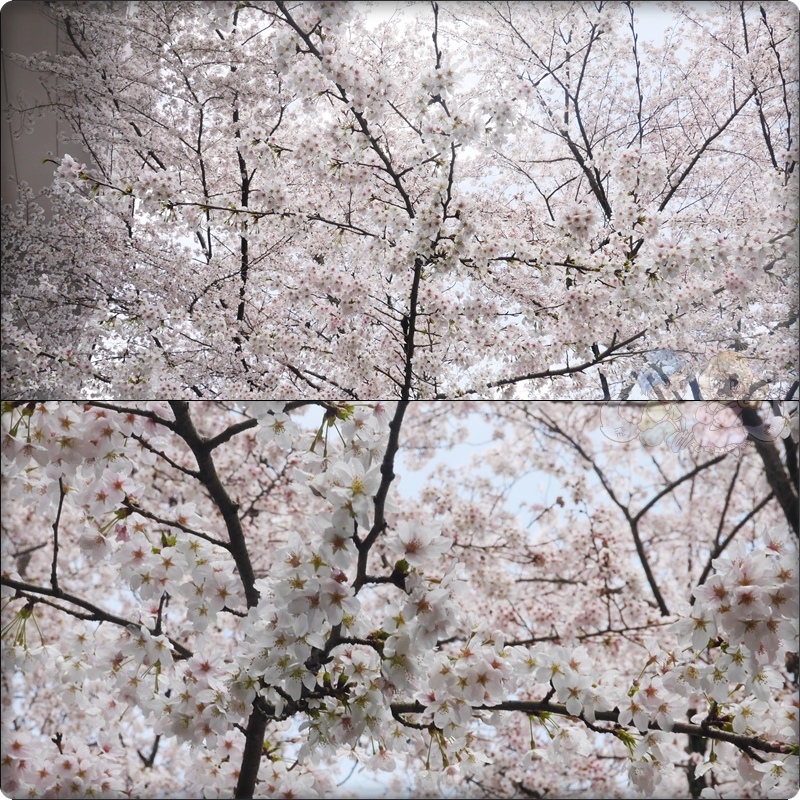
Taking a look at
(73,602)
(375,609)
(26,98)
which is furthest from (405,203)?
(73,602)

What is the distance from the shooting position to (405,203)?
1796 mm

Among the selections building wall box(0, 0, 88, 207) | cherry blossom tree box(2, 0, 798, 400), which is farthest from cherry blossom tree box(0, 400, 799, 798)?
building wall box(0, 0, 88, 207)

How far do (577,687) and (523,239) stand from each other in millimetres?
1181

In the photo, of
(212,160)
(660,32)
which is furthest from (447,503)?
(660,32)

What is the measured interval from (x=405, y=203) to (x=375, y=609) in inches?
40.0

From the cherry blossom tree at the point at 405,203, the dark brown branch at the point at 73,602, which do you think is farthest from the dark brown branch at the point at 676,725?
the cherry blossom tree at the point at 405,203

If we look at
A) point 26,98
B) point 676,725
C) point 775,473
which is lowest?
point 676,725

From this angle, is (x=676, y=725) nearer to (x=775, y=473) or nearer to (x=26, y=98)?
(x=775, y=473)

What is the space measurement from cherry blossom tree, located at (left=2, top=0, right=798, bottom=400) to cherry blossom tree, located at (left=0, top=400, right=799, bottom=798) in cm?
27

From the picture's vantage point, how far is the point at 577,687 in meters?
0.93

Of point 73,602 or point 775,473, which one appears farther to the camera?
point 775,473

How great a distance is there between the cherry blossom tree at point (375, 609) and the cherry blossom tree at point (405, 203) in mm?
275

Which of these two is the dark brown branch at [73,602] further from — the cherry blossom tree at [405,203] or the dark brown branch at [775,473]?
the dark brown branch at [775,473]

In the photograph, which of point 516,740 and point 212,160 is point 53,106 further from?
point 516,740
